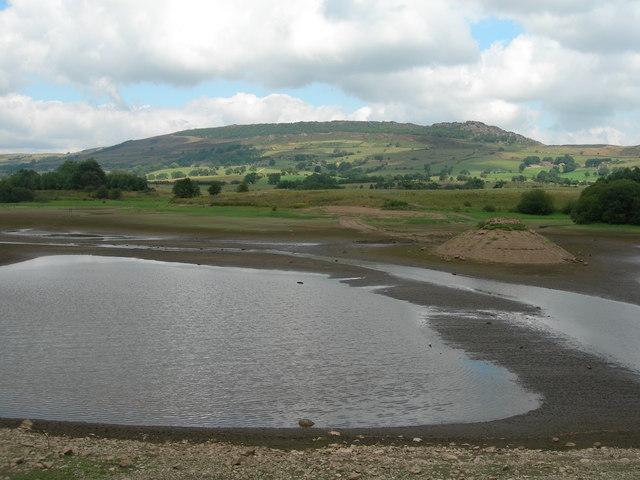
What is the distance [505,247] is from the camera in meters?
37.8

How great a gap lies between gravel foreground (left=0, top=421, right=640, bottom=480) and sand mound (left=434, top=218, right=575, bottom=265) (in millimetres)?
27555

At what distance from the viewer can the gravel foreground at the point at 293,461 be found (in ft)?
29.7

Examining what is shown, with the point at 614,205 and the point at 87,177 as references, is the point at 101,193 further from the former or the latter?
the point at 614,205

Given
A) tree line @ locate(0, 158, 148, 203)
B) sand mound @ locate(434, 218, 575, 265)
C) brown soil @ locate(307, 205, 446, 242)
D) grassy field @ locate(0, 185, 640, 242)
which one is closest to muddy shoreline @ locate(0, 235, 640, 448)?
sand mound @ locate(434, 218, 575, 265)

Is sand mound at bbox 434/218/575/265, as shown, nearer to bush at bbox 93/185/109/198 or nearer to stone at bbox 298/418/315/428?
stone at bbox 298/418/315/428

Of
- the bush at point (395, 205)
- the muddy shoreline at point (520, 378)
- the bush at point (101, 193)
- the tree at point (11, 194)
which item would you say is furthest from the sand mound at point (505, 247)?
the tree at point (11, 194)

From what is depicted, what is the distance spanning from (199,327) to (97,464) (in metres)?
10.2

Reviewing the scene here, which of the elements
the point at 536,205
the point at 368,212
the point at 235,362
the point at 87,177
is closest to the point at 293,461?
the point at 235,362

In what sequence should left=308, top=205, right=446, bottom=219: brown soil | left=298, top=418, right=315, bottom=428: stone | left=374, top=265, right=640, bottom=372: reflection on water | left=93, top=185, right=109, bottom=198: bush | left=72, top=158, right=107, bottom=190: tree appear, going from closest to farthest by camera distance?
left=298, top=418, right=315, bottom=428: stone
left=374, top=265, right=640, bottom=372: reflection on water
left=308, top=205, right=446, bottom=219: brown soil
left=93, top=185, right=109, bottom=198: bush
left=72, top=158, right=107, bottom=190: tree

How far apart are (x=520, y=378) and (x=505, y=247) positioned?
23898mm

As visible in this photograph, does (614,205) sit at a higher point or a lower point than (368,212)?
higher

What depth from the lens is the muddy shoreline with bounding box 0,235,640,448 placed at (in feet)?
36.3

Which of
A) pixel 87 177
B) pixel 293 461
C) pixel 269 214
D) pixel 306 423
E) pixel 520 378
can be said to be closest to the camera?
pixel 293 461

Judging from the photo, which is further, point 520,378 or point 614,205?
point 614,205
